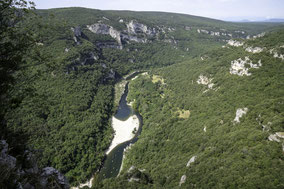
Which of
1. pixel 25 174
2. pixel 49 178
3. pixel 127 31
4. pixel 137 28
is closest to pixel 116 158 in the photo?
pixel 49 178

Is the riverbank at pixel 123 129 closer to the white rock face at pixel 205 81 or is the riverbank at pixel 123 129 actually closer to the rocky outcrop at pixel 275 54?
the white rock face at pixel 205 81

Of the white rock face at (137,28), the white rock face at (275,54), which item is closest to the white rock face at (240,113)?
the white rock face at (275,54)

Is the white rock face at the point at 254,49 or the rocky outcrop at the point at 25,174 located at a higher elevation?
the white rock face at the point at 254,49

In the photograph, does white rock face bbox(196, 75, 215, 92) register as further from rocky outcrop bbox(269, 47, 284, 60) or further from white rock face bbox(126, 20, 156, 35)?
white rock face bbox(126, 20, 156, 35)

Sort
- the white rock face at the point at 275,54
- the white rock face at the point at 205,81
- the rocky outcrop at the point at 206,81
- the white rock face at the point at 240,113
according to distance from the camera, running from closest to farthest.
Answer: the white rock face at the point at 240,113, the white rock face at the point at 275,54, the rocky outcrop at the point at 206,81, the white rock face at the point at 205,81

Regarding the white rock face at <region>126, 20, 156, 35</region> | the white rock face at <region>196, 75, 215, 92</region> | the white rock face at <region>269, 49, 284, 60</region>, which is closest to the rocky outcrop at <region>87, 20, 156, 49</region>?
the white rock face at <region>126, 20, 156, 35</region>
